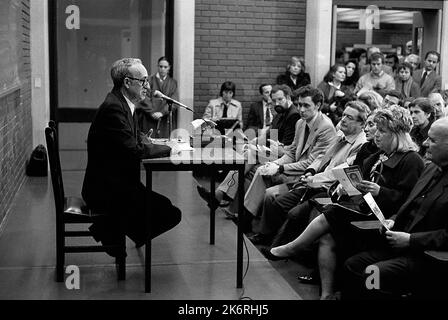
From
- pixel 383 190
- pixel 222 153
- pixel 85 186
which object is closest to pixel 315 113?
pixel 222 153

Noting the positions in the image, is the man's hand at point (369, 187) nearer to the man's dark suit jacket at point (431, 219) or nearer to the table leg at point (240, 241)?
the man's dark suit jacket at point (431, 219)

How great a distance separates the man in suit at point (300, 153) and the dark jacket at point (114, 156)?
5.15ft

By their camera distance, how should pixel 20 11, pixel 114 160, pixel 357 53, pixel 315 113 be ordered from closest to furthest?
pixel 114 160 < pixel 315 113 < pixel 20 11 < pixel 357 53

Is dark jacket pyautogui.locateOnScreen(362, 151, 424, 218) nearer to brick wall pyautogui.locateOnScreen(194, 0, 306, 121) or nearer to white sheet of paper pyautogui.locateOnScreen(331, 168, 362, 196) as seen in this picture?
white sheet of paper pyautogui.locateOnScreen(331, 168, 362, 196)

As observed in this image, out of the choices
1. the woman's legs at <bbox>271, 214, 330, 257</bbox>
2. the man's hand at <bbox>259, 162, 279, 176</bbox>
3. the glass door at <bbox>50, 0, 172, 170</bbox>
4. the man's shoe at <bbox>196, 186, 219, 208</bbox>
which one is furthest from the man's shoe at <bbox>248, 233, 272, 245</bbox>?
the glass door at <bbox>50, 0, 172, 170</bbox>

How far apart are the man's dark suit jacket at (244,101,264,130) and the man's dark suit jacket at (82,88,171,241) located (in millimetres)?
5041

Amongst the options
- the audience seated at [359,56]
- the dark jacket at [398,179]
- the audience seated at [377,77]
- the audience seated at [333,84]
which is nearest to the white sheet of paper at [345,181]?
the dark jacket at [398,179]

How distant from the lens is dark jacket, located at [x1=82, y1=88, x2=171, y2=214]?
4.50m

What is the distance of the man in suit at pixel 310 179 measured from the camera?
17.3 feet

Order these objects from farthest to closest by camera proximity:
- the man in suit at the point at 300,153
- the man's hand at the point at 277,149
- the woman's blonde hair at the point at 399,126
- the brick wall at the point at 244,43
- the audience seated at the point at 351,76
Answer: the brick wall at the point at 244,43 < the audience seated at the point at 351,76 < the man's hand at the point at 277,149 < the man in suit at the point at 300,153 < the woman's blonde hair at the point at 399,126

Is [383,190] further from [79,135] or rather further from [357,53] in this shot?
[357,53]

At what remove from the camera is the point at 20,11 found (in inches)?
316
